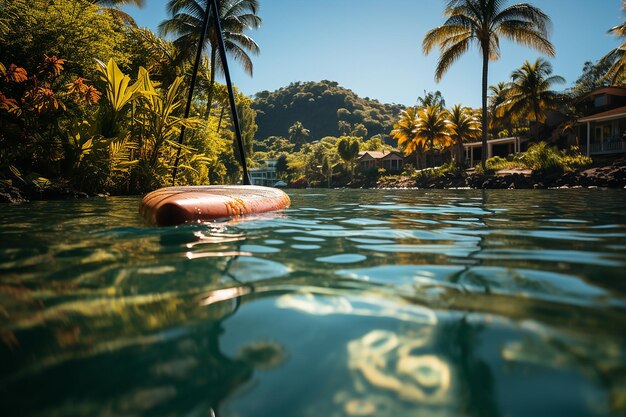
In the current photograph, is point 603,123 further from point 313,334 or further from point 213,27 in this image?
point 313,334

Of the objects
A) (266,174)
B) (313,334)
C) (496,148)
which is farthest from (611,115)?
(266,174)

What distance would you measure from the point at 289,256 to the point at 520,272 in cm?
133

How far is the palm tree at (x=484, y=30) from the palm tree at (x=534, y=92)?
9629 millimetres

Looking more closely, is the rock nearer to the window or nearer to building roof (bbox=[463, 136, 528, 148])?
the window

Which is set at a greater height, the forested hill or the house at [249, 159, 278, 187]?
the forested hill

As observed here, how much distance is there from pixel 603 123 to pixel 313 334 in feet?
118

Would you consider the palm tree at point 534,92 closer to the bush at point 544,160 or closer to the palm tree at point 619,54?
the palm tree at point 619,54

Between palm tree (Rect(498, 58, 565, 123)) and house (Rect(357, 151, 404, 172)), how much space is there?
73.4 feet

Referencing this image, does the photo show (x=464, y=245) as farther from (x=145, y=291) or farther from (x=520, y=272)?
(x=145, y=291)

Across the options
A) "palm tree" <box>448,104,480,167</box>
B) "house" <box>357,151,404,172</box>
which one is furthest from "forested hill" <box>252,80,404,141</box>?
"palm tree" <box>448,104,480,167</box>

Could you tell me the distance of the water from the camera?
0.92 m

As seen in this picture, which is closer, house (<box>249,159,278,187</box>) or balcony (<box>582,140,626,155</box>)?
balcony (<box>582,140,626,155</box>)

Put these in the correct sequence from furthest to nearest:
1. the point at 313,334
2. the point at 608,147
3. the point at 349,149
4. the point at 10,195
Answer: the point at 349,149
the point at 608,147
the point at 10,195
the point at 313,334

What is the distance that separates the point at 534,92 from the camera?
105ft
